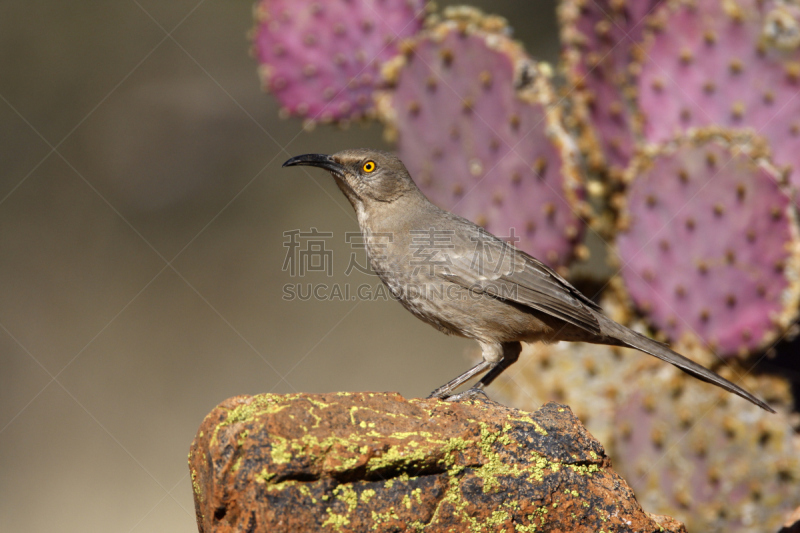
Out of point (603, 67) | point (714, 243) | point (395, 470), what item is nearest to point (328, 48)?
point (603, 67)

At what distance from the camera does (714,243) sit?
4387 mm

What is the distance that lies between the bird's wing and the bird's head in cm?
45

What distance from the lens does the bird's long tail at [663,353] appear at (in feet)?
11.0

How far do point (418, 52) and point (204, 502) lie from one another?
11.2ft

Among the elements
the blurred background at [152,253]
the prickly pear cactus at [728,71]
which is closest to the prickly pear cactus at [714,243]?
the prickly pear cactus at [728,71]

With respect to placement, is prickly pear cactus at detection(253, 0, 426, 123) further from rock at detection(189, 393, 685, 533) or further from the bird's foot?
rock at detection(189, 393, 685, 533)

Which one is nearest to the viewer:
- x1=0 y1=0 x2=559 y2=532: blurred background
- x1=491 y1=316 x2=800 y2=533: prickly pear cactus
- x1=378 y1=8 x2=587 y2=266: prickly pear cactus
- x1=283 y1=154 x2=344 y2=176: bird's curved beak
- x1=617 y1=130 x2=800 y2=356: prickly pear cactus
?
x1=283 y1=154 x2=344 y2=176: bird's curved beak

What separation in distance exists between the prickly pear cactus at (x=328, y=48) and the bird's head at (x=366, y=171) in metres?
→ 1.50

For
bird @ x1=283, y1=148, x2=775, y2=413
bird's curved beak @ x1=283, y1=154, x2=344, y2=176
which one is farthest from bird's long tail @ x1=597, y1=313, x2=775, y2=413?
bird's curved beak @ x1=283, y1=154, x2=344, y2=176

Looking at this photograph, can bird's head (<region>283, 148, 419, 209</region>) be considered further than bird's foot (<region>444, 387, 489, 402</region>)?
Yes

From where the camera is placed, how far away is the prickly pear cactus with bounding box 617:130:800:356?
4.24m

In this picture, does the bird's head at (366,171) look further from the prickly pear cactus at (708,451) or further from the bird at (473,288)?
the prickly pear cactus at (708,451)

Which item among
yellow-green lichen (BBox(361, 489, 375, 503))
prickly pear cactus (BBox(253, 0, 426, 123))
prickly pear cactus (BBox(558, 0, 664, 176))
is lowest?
yellow-green lichen (BBox(361, 489, 375, 503))

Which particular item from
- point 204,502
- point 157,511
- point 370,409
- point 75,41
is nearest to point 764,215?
point 370,409
